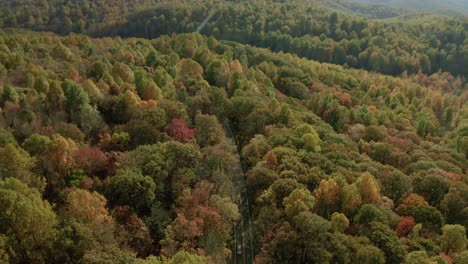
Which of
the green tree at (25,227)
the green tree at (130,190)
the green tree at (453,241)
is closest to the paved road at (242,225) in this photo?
the green tree at (130,190)

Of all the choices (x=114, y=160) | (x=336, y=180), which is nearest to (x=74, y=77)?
(x=114, y=160)

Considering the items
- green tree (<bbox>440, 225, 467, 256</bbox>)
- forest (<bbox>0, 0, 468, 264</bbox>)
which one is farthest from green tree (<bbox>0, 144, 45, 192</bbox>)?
green tree (<bbox>440, 225, 467, 256</bbox>)

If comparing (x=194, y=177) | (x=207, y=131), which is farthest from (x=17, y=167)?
(x=207, y=131)

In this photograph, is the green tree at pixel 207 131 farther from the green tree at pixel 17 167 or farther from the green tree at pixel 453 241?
the green tree at pixel 453 241

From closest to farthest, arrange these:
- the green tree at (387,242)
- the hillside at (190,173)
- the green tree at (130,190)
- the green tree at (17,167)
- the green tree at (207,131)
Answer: the hillside at (190,173) → the green tree at (17,167) → the green tree at (387,242) → the green tree at (130,190) → the green tree at (207,131)

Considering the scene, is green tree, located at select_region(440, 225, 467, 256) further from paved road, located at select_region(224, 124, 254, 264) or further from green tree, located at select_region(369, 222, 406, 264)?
paved road, located at select_region(224, 124, 254, 264)

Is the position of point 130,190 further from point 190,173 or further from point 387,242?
point 387,242

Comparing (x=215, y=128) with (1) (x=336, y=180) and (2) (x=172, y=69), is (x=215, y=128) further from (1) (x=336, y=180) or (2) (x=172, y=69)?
(2) (x=172, y=69)
